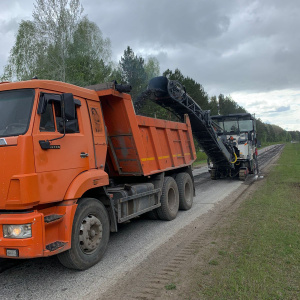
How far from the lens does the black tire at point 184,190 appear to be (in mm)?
7824

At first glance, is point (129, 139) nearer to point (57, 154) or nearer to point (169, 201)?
point (57, 154)

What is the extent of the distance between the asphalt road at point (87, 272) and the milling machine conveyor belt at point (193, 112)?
4075 millimetres

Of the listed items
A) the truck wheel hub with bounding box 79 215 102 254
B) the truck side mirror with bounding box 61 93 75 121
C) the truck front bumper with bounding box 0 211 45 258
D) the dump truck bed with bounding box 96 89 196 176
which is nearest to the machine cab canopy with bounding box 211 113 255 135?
the dump truck bed with bounding box 96 89 196 176

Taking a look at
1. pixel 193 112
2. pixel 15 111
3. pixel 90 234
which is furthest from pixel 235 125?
pixel 15 111

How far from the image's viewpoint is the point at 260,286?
342 centimetres

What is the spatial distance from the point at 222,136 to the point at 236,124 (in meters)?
1.17

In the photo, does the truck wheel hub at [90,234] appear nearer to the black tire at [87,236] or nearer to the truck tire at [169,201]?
the black tire at [87,236]

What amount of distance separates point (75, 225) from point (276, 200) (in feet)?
20.0

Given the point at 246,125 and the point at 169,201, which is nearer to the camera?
the point at 169,201

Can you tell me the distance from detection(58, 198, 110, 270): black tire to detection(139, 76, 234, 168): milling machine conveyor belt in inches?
192

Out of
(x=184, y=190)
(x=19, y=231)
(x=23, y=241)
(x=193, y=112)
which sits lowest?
(x=184, y=190)

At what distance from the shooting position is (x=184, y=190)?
7.91 meters

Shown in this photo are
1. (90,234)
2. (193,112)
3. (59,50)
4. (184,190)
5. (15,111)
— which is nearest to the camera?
(15,111)

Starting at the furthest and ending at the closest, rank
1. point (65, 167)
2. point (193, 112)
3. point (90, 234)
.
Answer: point (193, 112)
point (90, 234)
point (65, 167)
